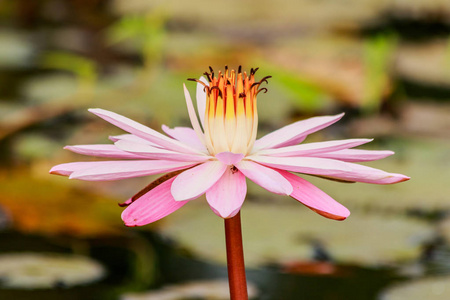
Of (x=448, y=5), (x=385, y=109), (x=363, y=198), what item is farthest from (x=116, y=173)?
(x=448, y=5)

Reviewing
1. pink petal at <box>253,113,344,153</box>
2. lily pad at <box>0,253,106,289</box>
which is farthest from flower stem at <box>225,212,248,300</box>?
lily pad at <box>0,253,106,289</box>

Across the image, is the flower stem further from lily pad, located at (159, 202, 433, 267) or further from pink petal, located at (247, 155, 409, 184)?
lily pad, located at (159, 202, 433, 267)

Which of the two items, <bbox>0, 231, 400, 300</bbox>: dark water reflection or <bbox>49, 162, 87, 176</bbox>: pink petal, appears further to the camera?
<bbox>0, 231, 400, 300</bbox>: dark water reflection

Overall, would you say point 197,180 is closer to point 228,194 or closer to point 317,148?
point 228,194

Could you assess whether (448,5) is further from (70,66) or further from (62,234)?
(62,234)

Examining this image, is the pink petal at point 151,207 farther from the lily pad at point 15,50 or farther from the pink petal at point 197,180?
the lily pad at point 15,50

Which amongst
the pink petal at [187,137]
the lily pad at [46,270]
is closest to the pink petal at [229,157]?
the pink petal at [187,137]
